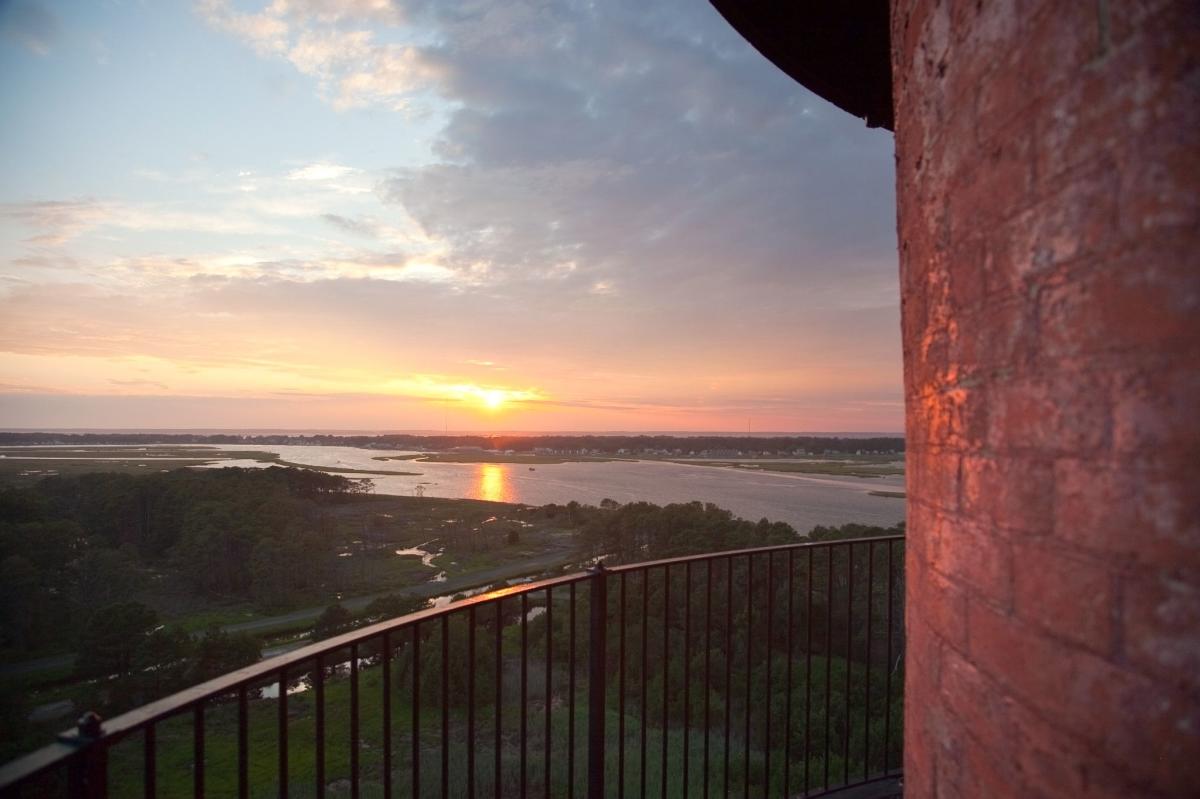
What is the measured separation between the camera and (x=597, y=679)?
9.40ft

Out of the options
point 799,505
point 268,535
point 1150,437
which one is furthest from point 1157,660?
point 799,505

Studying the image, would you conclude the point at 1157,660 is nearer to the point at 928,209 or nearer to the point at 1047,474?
the point at 1047,474

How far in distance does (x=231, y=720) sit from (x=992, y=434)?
59.4ft

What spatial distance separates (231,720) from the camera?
15078 mm

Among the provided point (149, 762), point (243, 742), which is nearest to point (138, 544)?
point (243, 742)

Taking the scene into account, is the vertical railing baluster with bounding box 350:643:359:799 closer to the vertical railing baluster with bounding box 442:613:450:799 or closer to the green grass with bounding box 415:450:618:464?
the vertical railing baluster with bounding box 442:613:450:799

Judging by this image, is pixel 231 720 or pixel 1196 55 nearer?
pixel 1196 55

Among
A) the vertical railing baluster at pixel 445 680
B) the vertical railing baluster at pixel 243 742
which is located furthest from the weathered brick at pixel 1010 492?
the vertical railing baluster at pixel 243 742

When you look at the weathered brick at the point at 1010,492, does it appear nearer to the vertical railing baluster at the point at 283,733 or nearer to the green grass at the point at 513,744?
the vertical railing baluster at the point at 283,733

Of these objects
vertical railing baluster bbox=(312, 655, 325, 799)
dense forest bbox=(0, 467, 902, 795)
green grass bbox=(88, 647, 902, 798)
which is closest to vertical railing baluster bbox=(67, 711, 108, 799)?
vertical railing baluster bbox=(312, 655, 325, 799)

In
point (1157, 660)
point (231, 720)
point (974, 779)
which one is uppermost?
point (1157, 660)

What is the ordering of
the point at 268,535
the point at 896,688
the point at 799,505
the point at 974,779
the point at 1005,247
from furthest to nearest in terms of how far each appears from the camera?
the point at 799,505 < the point at 268,535 < the point at 896,688 < the point at 974,779 < the point at 1005,247

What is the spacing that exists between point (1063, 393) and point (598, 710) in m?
2.46

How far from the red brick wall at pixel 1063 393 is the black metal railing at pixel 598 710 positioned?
1.55 metres
